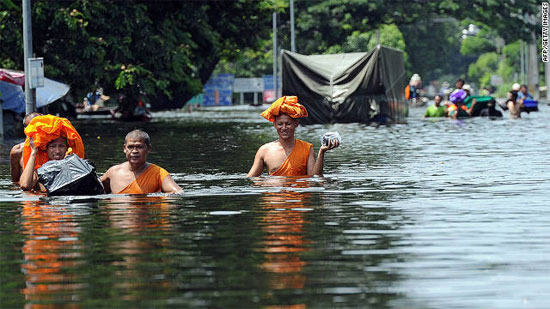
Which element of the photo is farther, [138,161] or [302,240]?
[138,161]

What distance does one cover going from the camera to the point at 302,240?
9977 mm

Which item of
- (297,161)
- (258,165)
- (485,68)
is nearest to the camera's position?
(297,161)

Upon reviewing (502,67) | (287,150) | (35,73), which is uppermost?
(35,73)

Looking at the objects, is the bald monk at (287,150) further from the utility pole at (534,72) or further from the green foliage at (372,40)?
the green foliage at (372,40)

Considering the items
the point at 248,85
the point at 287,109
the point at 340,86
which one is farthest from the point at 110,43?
the point at 248,85

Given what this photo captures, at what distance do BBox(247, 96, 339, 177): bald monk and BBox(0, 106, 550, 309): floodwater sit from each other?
244 mm

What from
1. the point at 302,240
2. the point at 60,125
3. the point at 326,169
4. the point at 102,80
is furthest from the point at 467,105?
the point at 302,240

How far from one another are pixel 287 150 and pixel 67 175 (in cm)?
326

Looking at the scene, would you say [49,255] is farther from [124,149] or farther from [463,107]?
[463,107]

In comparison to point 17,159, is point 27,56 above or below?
above

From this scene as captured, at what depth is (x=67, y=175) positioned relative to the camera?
13.8 meters

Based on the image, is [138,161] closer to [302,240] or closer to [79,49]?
[302,240]

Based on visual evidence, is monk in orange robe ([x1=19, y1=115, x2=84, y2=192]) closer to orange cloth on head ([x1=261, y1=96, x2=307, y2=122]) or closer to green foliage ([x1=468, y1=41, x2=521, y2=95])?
orange cloth on head ([x1=261, y1=96, x2=307, y2=122])

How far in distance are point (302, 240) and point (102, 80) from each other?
106 ft
